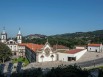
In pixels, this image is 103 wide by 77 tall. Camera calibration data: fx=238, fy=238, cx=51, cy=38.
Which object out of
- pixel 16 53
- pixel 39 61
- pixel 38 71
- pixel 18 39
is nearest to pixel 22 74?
pixel 38 71

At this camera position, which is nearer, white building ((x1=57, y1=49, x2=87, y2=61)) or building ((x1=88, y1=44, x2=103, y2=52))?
white building ((x1=57, y1=49, x2=87, y2=61))

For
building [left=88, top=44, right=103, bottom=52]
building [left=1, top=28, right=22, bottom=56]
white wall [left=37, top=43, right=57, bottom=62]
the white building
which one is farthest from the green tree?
building [left=88, top=44, right=103, bottom=52]

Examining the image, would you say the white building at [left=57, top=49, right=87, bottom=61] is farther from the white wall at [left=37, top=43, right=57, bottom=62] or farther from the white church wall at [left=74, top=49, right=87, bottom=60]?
the white wall at [left=37, top=43, right=57, bottom=62]

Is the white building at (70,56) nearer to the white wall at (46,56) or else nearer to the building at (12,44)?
the white wall at (46,56)

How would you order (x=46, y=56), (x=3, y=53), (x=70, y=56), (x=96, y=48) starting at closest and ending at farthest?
(x=70, y=56)
(x=46, y=56)
(x=3, y=53)
(x=96, y=48)

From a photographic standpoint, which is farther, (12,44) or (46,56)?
(12,44)

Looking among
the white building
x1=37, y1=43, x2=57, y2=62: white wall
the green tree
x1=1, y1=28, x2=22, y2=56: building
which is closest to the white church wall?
the white building

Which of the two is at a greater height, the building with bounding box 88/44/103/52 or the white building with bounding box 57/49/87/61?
the building with bounding box 88/44/103/52

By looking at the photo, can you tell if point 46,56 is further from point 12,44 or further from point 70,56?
point 12,44

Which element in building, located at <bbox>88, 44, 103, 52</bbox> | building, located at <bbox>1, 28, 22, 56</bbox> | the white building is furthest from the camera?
building, located at <bbox>1, 28, 22, 56</bbox>

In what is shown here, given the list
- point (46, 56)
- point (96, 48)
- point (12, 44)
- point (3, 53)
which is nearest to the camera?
point (46, 56)

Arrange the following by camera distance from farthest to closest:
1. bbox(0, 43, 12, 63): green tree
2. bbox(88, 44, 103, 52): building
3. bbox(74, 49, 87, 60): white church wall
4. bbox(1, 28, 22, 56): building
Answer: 1. bbox(1, 28, 22, 56): building
2. bbox(88, 44, 103, 52): building
3. bbox(0, 43, 12, 63): green tree
4. bbox(74, 49, 87, 60): white church wall

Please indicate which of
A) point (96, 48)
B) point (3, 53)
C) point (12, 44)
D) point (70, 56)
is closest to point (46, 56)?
point (70, 56)

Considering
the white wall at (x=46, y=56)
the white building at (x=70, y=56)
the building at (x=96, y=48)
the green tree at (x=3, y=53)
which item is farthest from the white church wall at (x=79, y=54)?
the green tree at (x=3, y=53)
